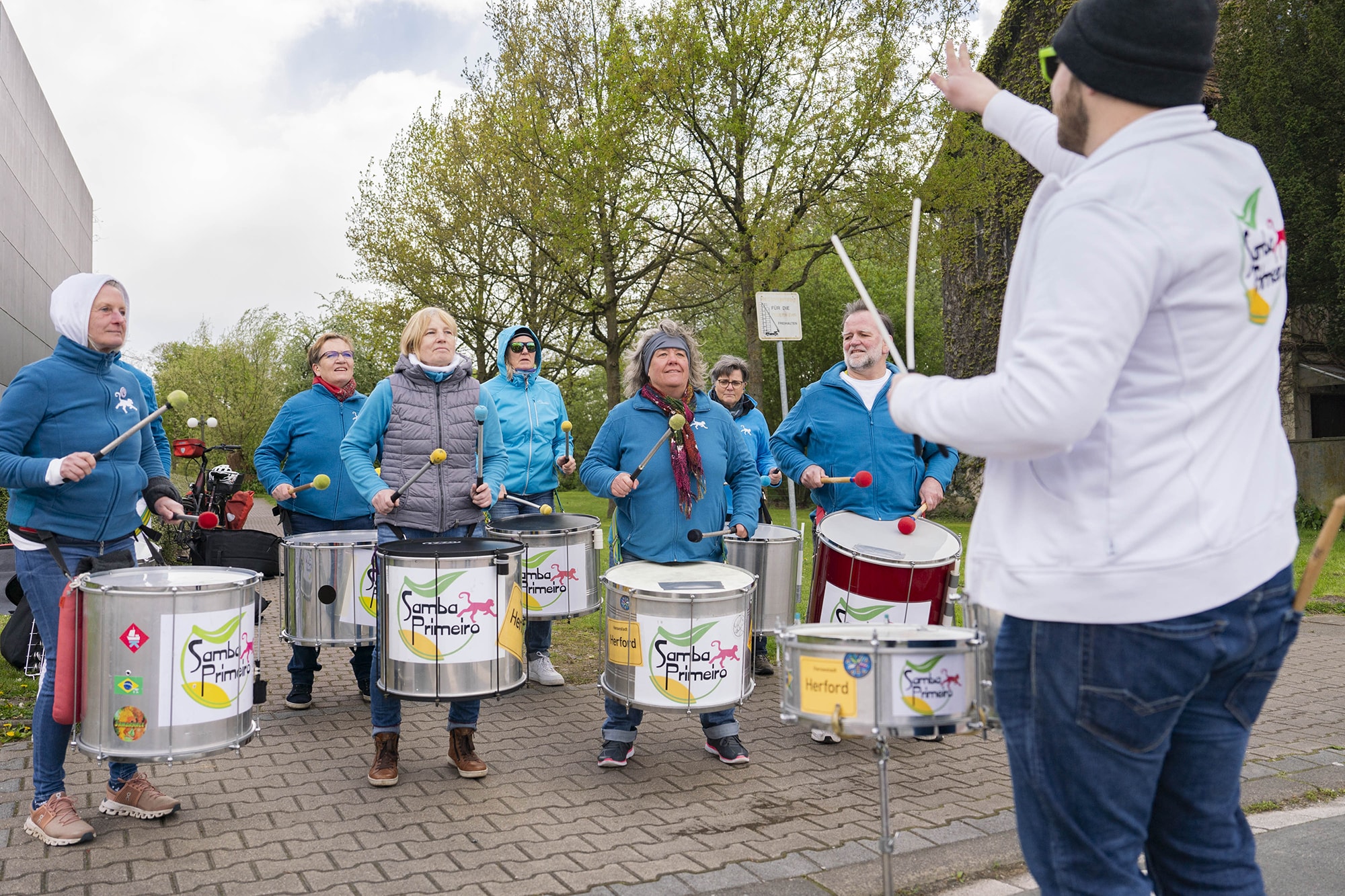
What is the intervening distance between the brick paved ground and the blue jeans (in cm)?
16

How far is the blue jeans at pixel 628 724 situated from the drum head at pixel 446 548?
0.96 metres

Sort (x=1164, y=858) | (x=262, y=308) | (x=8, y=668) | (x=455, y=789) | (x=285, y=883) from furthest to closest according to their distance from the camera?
(x=262, y=308), (x=8, y=668), (x=455, y=789), (x=285, y=883), (x=1164, y=858)

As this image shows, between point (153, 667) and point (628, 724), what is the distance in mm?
2085

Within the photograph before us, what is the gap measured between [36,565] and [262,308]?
45.0m

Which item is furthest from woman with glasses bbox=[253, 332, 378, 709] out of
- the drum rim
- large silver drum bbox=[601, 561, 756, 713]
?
large silver drum bbox=[601, 561, 756, 713]

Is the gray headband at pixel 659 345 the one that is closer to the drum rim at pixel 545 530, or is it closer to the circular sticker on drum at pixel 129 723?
the drum rim at pixel 545 530

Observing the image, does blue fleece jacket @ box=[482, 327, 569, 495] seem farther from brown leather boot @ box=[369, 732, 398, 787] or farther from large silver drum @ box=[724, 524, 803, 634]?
brown leather boot @ box=[369, 732, 398, 787]

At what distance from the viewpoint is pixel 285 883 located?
354 centimetres

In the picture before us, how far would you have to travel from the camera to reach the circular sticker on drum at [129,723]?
360 cm

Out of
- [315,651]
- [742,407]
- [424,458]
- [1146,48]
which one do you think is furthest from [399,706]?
[742,407]

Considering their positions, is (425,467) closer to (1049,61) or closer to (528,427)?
(528,427)

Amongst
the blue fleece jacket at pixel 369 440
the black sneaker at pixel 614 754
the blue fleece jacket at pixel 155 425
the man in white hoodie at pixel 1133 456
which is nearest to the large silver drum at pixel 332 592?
the blue fleece jacket at pixel 369 440

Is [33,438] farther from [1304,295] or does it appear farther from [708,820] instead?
[1304,295]

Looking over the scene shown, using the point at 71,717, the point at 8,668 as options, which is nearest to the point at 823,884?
the point at 71,717
